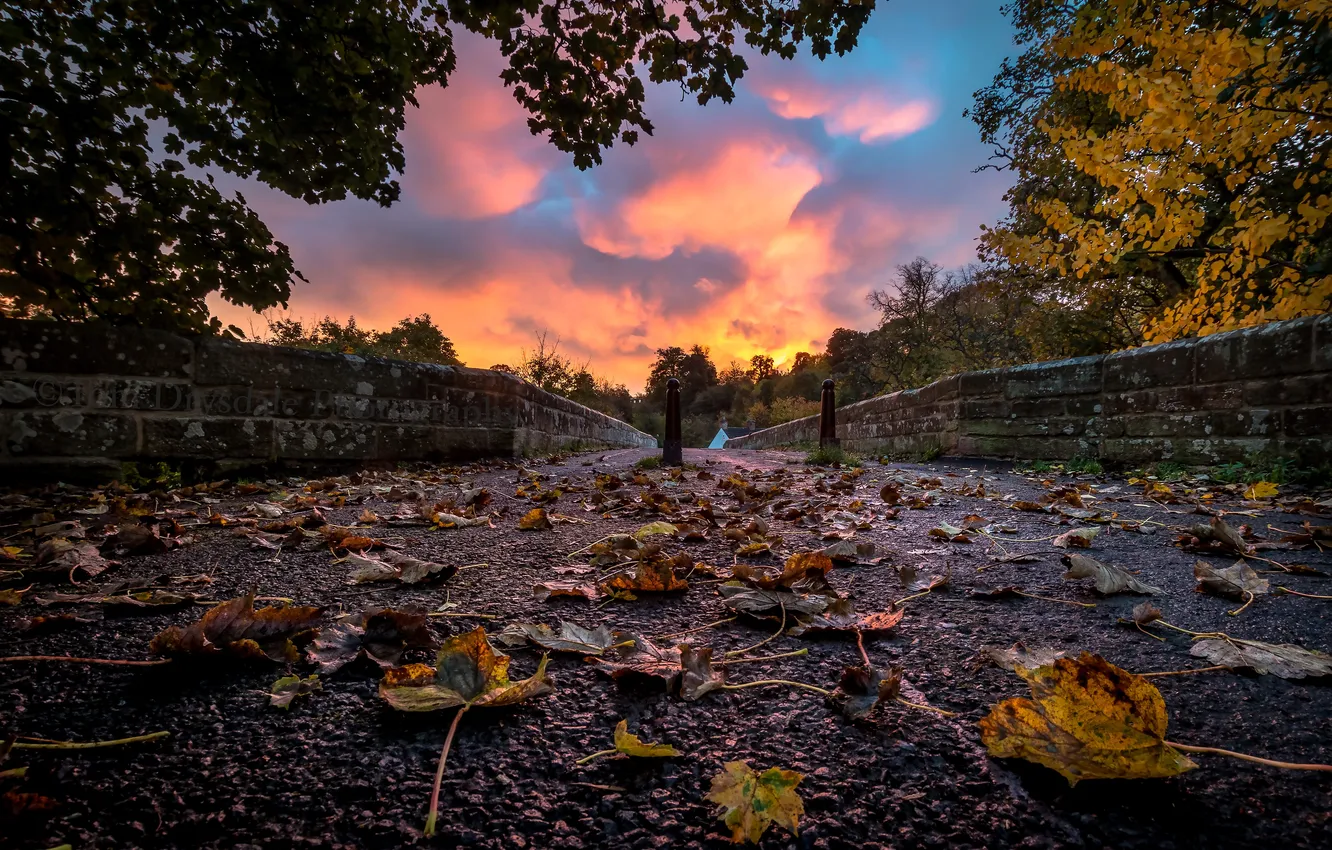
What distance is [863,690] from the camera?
3.00ft

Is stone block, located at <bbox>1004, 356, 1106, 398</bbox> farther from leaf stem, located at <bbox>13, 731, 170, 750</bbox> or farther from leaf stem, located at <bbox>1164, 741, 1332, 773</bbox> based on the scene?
leaf stem, located at <bbox>13, 731, 170, 750</bbox>

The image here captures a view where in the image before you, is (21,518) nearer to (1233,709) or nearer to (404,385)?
(404,385)

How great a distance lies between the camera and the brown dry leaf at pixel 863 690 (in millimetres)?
856

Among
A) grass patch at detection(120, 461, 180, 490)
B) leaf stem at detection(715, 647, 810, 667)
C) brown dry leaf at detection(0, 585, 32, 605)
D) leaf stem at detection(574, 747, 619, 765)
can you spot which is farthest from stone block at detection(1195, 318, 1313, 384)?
grass patch at detection(120, 461, 180, 490)

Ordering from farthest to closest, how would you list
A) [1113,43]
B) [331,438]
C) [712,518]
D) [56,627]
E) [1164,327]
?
[1164,327]
[1113,43]
[331,438]
[712,518]
[56,627]

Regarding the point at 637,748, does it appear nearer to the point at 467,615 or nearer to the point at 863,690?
the point at 863,690

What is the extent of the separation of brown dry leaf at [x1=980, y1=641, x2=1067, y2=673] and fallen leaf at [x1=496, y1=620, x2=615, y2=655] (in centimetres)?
77

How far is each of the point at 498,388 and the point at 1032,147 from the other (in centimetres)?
987

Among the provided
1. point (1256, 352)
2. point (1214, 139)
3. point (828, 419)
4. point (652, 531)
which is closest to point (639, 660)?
point (652, 531)

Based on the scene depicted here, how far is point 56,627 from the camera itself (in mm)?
1127

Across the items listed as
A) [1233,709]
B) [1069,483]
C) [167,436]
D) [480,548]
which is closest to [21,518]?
[167,436]

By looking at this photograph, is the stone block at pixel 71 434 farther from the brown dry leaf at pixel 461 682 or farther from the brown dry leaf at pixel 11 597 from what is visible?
the brown dry leaf at pixel 461 682

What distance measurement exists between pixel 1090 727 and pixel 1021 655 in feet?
1.13

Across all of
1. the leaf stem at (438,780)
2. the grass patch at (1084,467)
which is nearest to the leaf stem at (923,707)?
the leaf stem at (438,780)
